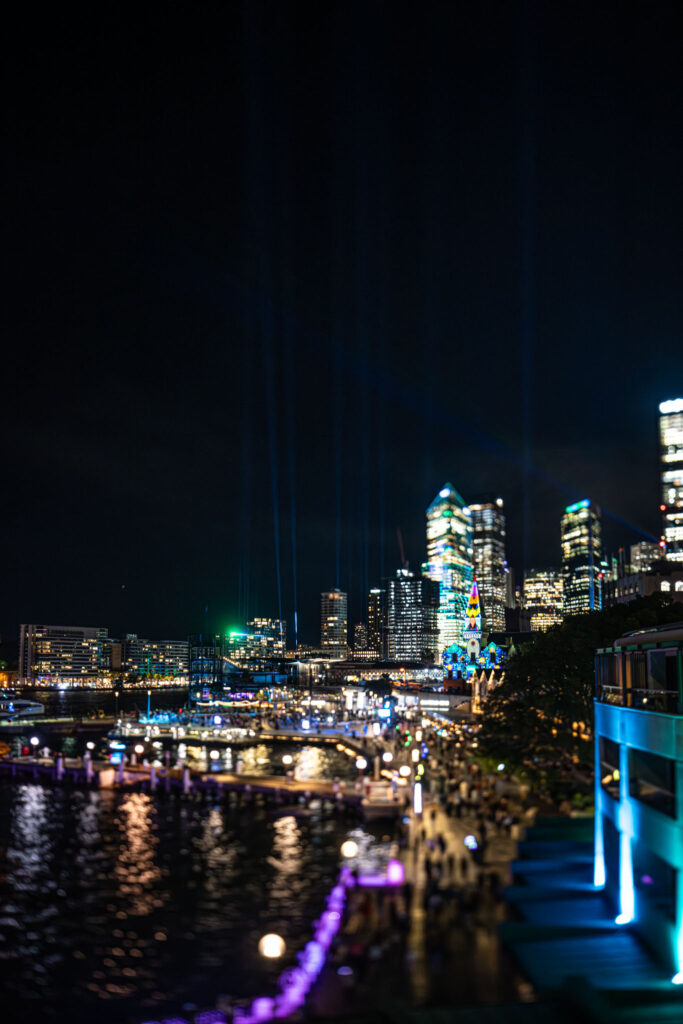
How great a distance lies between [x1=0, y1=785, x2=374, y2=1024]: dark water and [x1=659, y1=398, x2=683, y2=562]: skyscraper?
9639 centimetres

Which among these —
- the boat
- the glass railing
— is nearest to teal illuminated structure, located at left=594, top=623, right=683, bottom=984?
the glass railing

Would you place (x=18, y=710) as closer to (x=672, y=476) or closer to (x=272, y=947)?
(x=672, y=476)

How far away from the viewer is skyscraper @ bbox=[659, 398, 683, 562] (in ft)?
409

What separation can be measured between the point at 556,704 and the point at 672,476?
9615 centimetres

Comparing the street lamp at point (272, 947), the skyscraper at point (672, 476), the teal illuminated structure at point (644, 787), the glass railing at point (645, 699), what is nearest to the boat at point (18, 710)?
the skyscraper at point (672, 476)

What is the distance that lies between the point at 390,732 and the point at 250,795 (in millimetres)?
34287

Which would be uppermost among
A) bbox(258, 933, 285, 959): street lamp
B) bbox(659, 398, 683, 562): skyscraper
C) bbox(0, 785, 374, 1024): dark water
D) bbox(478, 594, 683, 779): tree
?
bbox(659, 398, 683, 562): skyscraper

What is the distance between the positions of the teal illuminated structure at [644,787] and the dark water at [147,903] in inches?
397

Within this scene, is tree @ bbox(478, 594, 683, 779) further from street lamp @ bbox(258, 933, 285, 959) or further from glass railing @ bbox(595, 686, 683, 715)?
street lamp @ bbox(258, 933, 285, 959)

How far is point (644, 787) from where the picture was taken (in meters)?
20.3

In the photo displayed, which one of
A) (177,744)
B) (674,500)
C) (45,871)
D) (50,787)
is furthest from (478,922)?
(674,500)

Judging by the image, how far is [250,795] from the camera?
2024 inches

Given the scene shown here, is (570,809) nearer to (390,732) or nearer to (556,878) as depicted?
(556,878)

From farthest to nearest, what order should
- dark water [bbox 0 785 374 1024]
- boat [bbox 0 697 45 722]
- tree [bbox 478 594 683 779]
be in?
boat [bbox 0 697 45 722] → tree [bbox 478 594 683 779] → dark water [bbox 0 785 374 1024]
